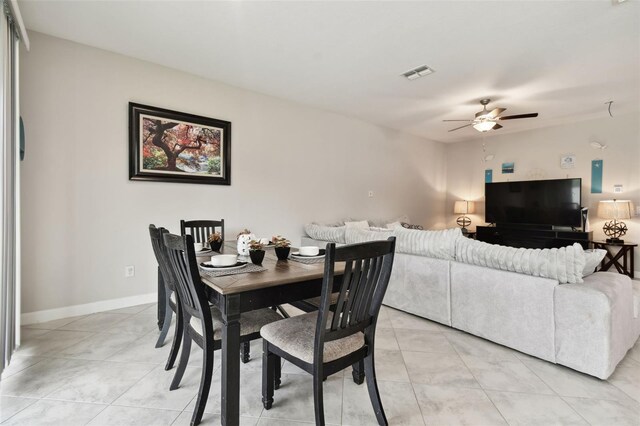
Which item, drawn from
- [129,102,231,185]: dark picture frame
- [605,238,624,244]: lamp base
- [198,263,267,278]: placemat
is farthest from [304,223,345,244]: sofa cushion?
[605,238,624,244]: lamp base

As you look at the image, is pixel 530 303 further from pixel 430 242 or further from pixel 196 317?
pixel 196 317

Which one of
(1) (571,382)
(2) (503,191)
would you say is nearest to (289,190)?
(1) (571,382)

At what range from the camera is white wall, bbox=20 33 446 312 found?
9.00 ft

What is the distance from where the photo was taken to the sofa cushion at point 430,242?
270 cm

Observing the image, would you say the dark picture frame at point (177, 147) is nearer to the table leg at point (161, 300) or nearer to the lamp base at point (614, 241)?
the table leg at point (161, 300)

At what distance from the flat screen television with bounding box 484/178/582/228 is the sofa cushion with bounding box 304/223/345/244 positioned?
3805mm

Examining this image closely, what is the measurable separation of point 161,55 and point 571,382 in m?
4.30

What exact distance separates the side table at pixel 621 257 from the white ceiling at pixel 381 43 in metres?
2.13

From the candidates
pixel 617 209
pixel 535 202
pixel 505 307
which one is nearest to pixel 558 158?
pixel 535 202

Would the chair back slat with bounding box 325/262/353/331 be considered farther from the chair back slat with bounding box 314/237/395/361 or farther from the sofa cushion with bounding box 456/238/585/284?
the sofa cushion with bounding box 456/238/585/284

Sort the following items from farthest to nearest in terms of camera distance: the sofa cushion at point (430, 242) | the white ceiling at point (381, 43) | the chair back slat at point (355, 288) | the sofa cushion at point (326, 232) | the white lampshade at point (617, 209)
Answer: the white lampshade at point (617, 209)
the sofa cushion at point (326, 232)
the sofa cushion at point (430, 242)
the white ceiling at point (381, 43)
the chair back slat at point (355, 288)

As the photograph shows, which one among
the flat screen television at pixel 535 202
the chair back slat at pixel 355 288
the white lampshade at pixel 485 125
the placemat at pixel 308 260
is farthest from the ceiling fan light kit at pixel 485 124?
the chair back slat at pixel 355 288

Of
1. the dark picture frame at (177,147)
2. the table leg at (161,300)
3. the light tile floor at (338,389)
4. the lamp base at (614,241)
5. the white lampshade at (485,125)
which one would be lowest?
the light tile floor at (338,389)

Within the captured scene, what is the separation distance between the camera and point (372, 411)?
1.63 metres
